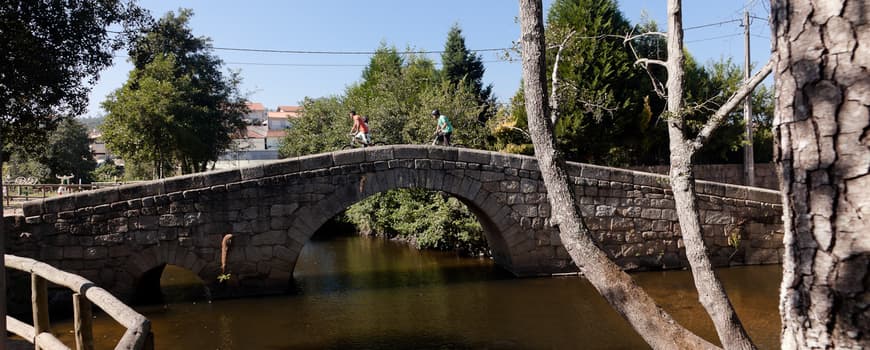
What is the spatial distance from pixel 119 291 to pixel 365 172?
12.8 feet

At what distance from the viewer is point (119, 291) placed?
8.73 m

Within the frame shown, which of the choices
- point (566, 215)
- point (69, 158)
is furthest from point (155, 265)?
point (69, 158)

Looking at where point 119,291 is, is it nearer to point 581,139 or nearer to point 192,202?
point 192,202

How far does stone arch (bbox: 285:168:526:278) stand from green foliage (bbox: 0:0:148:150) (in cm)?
490

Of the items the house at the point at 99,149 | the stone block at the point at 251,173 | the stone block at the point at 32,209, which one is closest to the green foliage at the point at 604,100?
the stone block at the point at 251,173

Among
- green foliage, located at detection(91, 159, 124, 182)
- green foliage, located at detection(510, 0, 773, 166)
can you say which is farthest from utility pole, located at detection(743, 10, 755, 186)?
green foliage, located at detection(91, 159, 124, 182)

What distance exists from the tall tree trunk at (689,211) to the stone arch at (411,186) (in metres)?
6.02

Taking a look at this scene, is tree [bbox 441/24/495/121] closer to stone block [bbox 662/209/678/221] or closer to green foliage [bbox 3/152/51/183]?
stone block [bbox 662/209/678/221]

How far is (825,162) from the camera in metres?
1.48

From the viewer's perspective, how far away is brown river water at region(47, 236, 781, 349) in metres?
7.20

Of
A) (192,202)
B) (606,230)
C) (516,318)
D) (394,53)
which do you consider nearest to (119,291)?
(192,202)

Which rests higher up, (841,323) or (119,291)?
(841,323)

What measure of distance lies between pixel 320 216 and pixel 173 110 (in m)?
14.4

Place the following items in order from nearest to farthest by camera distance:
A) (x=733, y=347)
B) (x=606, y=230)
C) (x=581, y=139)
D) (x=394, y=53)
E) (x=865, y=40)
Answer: (x=865, y=40), (x=733, y=347), (x=606, y=230), (x=581, y=139), (x=394, y=53)
